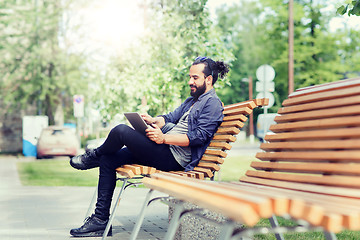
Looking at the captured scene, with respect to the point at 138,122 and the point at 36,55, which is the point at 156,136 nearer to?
the point at 138,122

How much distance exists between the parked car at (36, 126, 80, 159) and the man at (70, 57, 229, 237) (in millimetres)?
19482

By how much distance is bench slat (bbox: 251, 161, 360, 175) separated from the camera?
8.96ft

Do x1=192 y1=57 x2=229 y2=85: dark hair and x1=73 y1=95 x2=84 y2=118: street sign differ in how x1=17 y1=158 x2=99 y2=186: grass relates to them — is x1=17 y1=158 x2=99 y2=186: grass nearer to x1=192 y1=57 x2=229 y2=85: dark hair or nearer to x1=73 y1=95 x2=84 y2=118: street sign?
x1=192 y1=57 x2=229 y2=85: dark hair

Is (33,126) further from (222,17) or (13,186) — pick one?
(222,17)

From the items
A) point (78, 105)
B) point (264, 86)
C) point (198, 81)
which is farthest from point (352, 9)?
point (78, 105)

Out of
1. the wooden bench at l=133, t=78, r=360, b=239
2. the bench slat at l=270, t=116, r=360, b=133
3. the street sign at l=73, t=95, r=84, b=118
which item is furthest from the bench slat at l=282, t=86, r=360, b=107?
the street sign at l=73, t=95, r=84, b=118

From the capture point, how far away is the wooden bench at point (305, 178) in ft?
6.51

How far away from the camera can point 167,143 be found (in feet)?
14.4

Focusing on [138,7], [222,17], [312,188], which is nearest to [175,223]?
[312,188]

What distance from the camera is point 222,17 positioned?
60500 mm

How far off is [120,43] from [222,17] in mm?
46080

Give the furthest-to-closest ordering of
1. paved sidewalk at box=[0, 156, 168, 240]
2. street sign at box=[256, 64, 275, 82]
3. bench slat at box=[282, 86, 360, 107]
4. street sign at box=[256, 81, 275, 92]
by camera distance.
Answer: street sign at box=[256, 64, 275, 82], street sign at box=[256, 81, 275, 92], paved sidewalk at box=[0, 156, 168, 240], bench slat at box=[282, 86, 360, 107]

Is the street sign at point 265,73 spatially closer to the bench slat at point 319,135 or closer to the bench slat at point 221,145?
the bench slat at point 221,145

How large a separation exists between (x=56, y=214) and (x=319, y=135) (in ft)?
14.3
